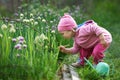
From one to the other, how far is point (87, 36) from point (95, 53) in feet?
0.88

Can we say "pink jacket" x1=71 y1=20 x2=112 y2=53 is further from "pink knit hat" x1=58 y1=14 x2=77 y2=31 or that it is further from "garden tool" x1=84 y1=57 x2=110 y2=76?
"garden tool" x1=84 y1=57 x2=110 y2=76

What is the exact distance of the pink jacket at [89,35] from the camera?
6.96 m

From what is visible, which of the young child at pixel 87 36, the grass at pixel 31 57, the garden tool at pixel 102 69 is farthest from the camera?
the young child at pixel 87 36

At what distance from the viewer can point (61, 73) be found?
6684mm

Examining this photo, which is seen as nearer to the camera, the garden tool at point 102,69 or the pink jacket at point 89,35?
the garden tool at point 102,69

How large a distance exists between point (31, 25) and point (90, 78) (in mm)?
1316

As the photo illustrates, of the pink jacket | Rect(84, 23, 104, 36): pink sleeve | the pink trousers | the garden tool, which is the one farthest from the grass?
Rect(84, 23, 104, 36): pink sleeve

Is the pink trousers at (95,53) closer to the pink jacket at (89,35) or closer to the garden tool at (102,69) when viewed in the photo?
A: the pink jacket at (89,35)

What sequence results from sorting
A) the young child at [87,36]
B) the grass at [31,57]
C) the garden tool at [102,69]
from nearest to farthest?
1. the grass at [31,57]
2. the garden tool at [102,69]
3. the young child at [87,36]

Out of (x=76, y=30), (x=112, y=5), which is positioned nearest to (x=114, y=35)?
(x=76, y=30)

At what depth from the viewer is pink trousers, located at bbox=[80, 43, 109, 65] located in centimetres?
700

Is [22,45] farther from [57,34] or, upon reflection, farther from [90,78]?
[57,34]

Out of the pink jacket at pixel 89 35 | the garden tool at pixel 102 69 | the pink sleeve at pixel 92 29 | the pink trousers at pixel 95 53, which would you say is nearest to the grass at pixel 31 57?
the garden tool at pixel 102 69

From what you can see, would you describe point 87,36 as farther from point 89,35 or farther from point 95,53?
point 95,53
